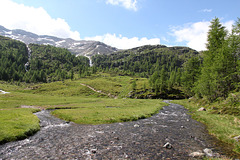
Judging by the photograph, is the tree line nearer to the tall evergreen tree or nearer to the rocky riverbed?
the tall evergreen tree

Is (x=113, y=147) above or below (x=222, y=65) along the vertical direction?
below

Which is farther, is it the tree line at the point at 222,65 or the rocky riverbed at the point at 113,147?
the tree line at the point at 222,65

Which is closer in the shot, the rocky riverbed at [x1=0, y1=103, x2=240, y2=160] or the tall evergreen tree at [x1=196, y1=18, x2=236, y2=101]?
the rocky riverbed at [x1=0, y1=103, x2=240, y2=160]

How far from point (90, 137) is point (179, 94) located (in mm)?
102920

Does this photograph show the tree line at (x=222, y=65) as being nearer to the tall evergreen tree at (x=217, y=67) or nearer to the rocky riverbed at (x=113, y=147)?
the tall evergreen tree at (x=217, y=67)

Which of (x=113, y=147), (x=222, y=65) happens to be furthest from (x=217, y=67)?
(x=113, y=147)

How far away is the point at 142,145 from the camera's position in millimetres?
15117

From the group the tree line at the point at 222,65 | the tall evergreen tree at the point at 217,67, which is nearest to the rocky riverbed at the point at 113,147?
the tree line at the point at 222,65

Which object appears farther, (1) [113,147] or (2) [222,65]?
(2) [222,65]

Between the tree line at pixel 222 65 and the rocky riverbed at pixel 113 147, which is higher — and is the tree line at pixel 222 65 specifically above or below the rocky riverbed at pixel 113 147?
above

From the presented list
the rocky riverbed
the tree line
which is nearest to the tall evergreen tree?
the tree line

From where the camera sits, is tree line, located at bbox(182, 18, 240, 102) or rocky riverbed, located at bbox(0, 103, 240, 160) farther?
tree line, located at bbox(182, 18, 240, 102)

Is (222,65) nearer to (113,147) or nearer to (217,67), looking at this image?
(217,67)

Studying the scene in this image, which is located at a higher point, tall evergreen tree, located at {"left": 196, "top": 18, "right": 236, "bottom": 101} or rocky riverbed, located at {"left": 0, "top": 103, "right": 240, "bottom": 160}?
tall evergreen tree, located at {"left": 196, "top": 18, "right": 236, "bottom": 101}
